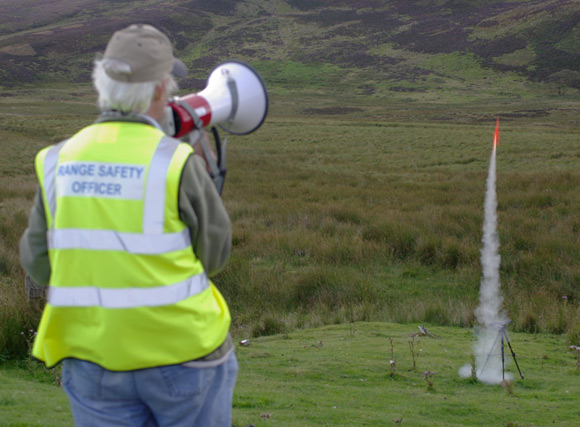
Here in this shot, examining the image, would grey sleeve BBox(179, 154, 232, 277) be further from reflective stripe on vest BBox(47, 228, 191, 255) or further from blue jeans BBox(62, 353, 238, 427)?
blue jeans BBox(62, 353, 238, 427)

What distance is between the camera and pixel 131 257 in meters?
2.37

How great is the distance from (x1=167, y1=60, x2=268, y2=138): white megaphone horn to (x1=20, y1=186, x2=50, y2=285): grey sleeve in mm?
933

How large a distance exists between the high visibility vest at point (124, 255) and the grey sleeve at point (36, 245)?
0.16 metres

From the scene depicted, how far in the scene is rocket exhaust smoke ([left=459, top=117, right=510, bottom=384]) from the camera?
6.17 meters

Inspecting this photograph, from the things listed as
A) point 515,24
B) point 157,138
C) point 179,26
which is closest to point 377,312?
point 157,138

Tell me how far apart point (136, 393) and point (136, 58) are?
132 cm

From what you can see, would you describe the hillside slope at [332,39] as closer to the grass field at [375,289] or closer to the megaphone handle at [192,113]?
the grass field at [375,289]

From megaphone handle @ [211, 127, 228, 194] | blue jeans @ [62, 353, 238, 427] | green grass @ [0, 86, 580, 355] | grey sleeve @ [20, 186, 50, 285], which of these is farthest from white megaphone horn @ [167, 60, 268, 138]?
green grass @ [0, 86, 580, 355]

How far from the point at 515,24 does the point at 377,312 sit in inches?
5784

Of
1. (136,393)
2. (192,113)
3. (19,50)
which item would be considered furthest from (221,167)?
(19,50)

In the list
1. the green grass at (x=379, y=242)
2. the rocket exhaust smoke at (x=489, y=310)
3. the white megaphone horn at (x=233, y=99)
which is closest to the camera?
the white megaphone horn at (x=233, y=99)

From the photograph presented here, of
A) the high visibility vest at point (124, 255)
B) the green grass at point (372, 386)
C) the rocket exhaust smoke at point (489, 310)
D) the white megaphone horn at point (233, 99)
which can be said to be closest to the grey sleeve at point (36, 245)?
the high visibility vest at point (124, 255)

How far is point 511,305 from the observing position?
31.4 ft

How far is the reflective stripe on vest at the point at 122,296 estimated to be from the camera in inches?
93.6
